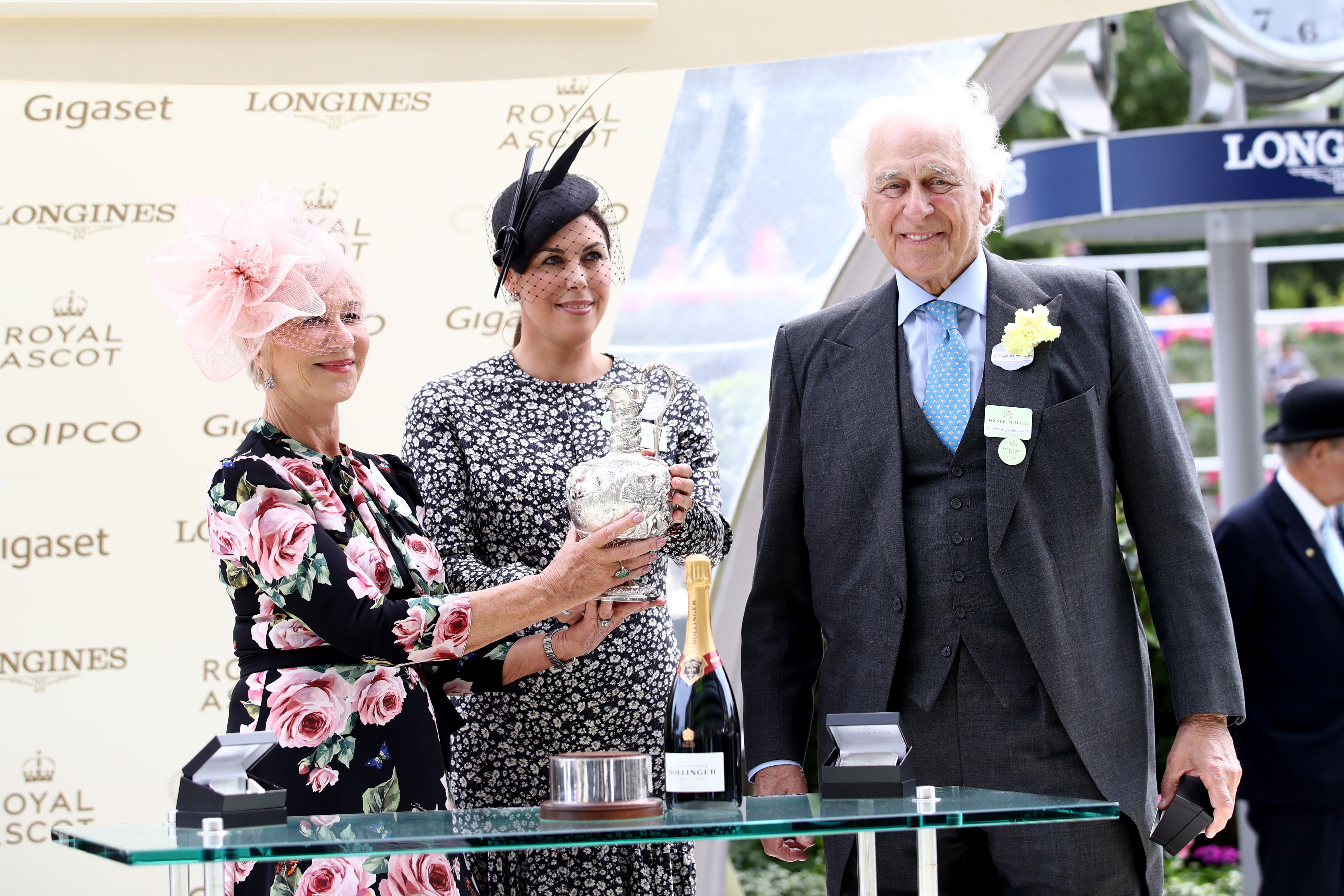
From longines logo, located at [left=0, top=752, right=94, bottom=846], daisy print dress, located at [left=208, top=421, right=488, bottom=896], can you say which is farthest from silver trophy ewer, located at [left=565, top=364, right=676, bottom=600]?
longines logo, located at [left=0, top=752, right=94, bottom=846]

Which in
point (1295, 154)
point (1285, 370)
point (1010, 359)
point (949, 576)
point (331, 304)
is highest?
point (1285, 370)

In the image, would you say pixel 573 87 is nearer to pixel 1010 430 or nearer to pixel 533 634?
pixel 533 634

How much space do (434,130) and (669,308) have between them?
831mm

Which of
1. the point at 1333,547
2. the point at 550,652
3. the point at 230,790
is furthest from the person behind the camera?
the point at 1333,547

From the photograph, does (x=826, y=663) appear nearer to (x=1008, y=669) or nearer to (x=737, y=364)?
(x=1008, y=669)

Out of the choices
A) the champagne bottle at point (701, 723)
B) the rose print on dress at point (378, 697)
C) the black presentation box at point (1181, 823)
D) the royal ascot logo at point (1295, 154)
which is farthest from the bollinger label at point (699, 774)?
the royal ascot logo at point (1295, 154)

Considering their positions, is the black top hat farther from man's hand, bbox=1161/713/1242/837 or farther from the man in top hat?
man's hand, bbox=1161/713/1242/837

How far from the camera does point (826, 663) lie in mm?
2719

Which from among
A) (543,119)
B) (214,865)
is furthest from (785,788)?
(543,119)

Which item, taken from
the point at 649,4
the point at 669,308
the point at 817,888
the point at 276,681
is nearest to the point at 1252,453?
the point at 817,888

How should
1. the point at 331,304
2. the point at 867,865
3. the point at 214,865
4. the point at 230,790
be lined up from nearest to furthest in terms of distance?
1. the point at 214,865
2. the point at 230,790
3. the point at 867,865
4. the point at 331,304

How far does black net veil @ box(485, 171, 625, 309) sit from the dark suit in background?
282 centimetres

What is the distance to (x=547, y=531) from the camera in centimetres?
282

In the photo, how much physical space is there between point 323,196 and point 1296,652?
3.42 metres
